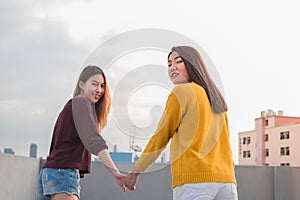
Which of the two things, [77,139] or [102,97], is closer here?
[77,139]

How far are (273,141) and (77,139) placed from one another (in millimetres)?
51031

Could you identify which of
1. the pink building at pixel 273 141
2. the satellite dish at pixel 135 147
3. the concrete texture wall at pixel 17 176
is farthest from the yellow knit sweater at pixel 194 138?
the pink building at pixel 273 141

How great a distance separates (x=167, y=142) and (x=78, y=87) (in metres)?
0.48

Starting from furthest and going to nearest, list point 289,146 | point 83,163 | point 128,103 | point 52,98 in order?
1. point 289,146
2. point 52,98
3. point 128,103
4. point 83,163

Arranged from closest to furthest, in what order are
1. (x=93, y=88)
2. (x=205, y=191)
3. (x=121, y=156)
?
(x=205, y=191), (x=93, y=88), (x=121, y=156)

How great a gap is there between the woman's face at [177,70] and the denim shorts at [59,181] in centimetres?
51

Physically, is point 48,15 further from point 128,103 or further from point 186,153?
point 186,153

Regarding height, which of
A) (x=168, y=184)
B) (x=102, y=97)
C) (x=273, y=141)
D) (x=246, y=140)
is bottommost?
(x=168, y=184)

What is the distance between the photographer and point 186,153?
1.72 metres

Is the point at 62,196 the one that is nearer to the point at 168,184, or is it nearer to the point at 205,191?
the point at 205,191

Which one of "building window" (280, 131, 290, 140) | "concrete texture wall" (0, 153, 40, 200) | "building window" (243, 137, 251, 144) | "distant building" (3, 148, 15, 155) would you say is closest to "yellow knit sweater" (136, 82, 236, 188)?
"concrete texture wall" (0, 153, 40, 200)

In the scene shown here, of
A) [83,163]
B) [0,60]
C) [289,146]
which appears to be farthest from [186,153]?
[289,146]

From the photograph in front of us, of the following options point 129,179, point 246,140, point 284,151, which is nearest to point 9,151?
point 129,179

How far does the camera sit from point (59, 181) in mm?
1913
